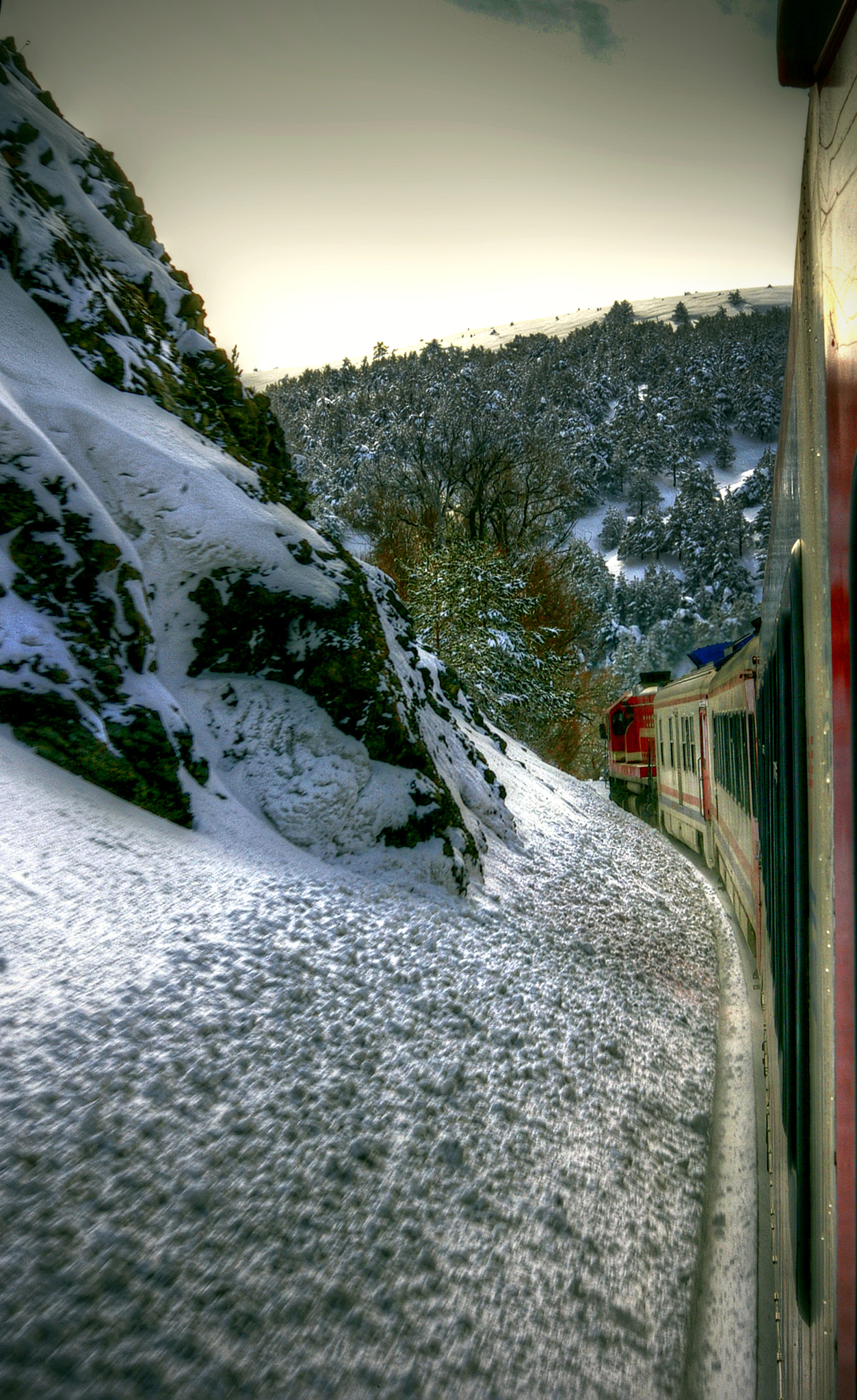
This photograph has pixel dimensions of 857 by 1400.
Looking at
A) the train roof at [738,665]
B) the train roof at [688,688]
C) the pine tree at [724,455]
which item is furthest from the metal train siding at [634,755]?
the pine tree at [724,455]

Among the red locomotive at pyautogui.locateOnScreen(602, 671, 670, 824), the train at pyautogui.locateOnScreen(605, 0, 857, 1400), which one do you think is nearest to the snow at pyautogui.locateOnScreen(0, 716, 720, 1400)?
the train at pyautogui.locateOnScreen(605, 0, 857, 1400)

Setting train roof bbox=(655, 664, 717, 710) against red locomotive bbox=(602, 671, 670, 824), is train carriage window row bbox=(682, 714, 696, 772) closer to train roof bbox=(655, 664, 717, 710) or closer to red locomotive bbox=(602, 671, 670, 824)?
train roof bbox=(655, 664, 717, 710)

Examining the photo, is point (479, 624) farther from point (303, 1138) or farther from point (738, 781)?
point (303, 1138)

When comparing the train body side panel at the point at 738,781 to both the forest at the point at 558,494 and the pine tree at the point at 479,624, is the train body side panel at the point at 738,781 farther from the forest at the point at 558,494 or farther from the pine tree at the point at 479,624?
the pine tree at the point at 479,624

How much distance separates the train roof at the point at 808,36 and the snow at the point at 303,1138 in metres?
3.07

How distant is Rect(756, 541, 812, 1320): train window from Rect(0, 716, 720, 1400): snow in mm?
1218

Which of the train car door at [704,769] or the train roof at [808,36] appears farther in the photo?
the train car door at [704,769]

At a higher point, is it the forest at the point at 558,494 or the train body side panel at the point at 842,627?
the forest at the point at 558,494

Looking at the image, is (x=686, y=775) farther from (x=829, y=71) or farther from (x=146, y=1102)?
(x=829, y=71)

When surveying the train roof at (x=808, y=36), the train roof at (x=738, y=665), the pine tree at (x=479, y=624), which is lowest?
the train roof at (x=738, y=665)

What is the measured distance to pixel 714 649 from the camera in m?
18.2

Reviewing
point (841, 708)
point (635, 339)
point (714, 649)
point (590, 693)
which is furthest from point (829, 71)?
point (635, 339)

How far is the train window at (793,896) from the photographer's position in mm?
1771

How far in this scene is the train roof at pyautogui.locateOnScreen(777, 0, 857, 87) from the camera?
1.16 metres
